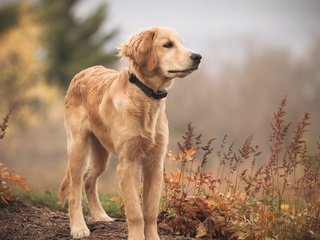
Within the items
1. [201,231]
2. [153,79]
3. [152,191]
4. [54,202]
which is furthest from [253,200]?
[54,202]

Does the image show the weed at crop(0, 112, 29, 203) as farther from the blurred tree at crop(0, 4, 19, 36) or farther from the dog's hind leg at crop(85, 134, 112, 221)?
the blurred tree at crop(0, 4, 19, 36)

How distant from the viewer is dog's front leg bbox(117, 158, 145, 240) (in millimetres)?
4387

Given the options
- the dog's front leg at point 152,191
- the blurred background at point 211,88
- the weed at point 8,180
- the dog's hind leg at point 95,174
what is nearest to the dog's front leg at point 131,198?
the dog's front leg at point 152,191

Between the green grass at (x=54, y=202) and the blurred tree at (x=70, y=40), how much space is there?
24902 mm

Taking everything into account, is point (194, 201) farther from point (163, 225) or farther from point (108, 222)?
point (108, 222)

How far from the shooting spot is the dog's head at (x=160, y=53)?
4316 millimetres

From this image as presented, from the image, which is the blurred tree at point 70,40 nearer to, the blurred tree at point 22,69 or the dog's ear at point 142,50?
the blurred tree at point 22,69

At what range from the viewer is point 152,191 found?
14.9 ft

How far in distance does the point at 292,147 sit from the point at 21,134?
24.9 m

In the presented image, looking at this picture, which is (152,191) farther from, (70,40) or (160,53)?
(70,40)

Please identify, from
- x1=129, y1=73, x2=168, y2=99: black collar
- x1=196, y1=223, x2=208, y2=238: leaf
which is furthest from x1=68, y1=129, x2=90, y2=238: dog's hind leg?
x1=196, y1=223, x2=208, y2=238: leaf

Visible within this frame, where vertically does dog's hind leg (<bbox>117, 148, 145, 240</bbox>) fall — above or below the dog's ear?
below

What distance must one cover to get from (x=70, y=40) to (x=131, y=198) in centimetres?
2969

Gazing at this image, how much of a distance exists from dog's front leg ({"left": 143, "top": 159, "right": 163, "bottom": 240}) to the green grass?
5.36 ft
